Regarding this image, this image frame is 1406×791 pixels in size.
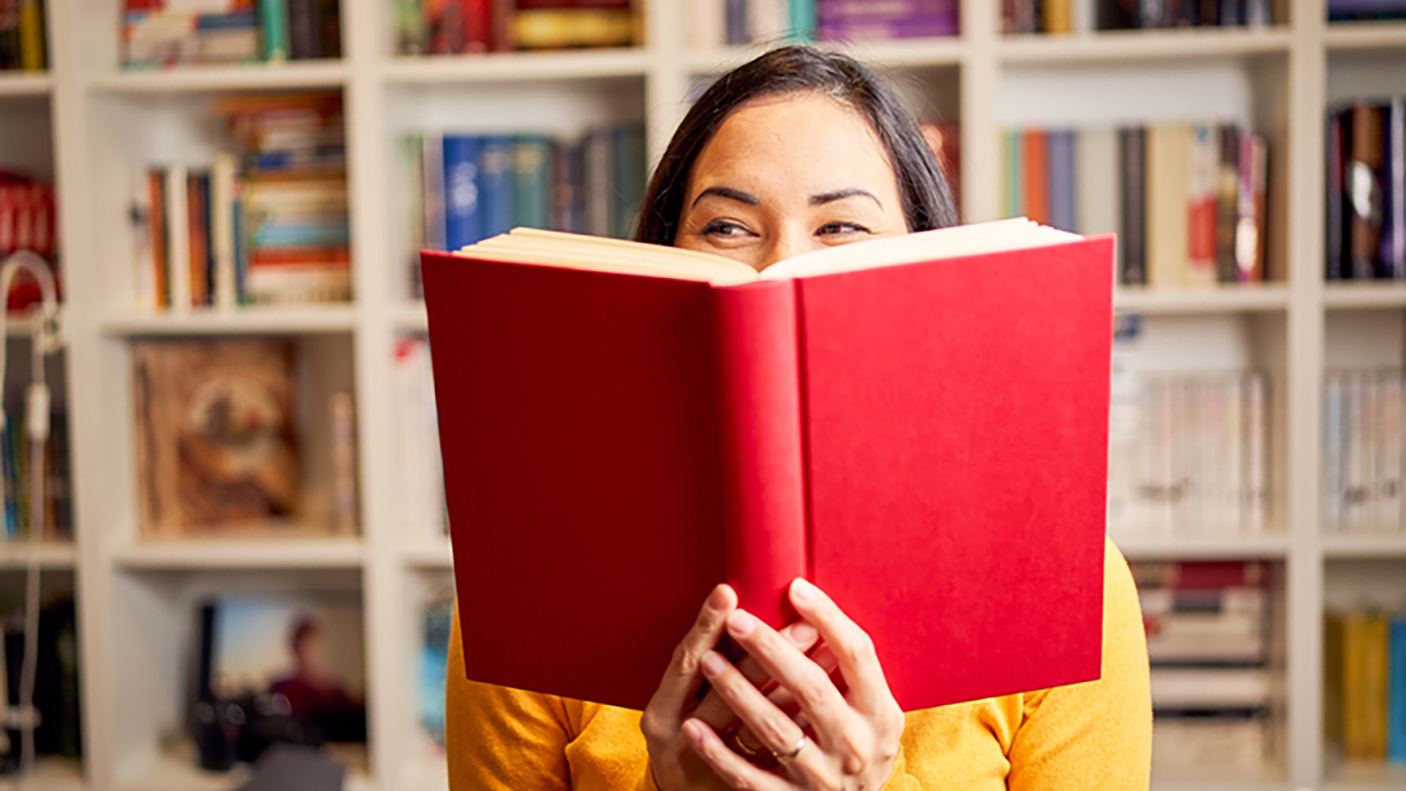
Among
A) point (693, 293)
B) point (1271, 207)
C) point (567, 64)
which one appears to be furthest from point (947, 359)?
point (1271, 207)

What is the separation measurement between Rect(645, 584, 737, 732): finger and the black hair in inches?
18.5

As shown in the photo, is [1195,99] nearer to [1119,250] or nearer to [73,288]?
[1119,250]

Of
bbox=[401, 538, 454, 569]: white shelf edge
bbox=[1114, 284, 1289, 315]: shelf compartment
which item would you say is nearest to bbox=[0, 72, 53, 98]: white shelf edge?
bbox=[401, 538, 454, 569]: white shelf edge

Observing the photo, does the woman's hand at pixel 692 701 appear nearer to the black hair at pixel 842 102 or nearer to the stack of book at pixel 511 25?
the black hair at pixel 842 102

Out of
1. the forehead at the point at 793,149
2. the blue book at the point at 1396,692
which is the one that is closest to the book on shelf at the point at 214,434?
the forehead at the point at 793,149

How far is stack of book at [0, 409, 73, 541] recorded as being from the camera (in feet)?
6.19

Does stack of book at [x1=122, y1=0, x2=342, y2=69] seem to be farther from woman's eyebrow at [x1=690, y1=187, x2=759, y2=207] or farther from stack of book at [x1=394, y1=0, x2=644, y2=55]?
woman's eyebrow at [x1=690, y1=187, x2=759, y2=207]

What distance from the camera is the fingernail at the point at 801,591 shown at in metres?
0.62

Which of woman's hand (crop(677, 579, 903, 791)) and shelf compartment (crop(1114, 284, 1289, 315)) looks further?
shelf compartment (crop(1114, 284, 1289, 315))

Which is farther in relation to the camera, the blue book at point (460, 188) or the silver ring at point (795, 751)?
the blue book at point (460, 188)

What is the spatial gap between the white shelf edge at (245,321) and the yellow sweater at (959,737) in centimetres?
101

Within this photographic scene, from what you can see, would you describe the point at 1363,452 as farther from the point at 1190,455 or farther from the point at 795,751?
the point at 795,751

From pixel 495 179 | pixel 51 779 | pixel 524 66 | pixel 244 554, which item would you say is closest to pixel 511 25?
pixel 524 66

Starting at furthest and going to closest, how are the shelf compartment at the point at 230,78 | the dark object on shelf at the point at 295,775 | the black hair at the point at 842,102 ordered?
the shelf compartment at the point at 230,78
the dark object on shelf at the point at 295,775
the black hair at the point at 842,102
